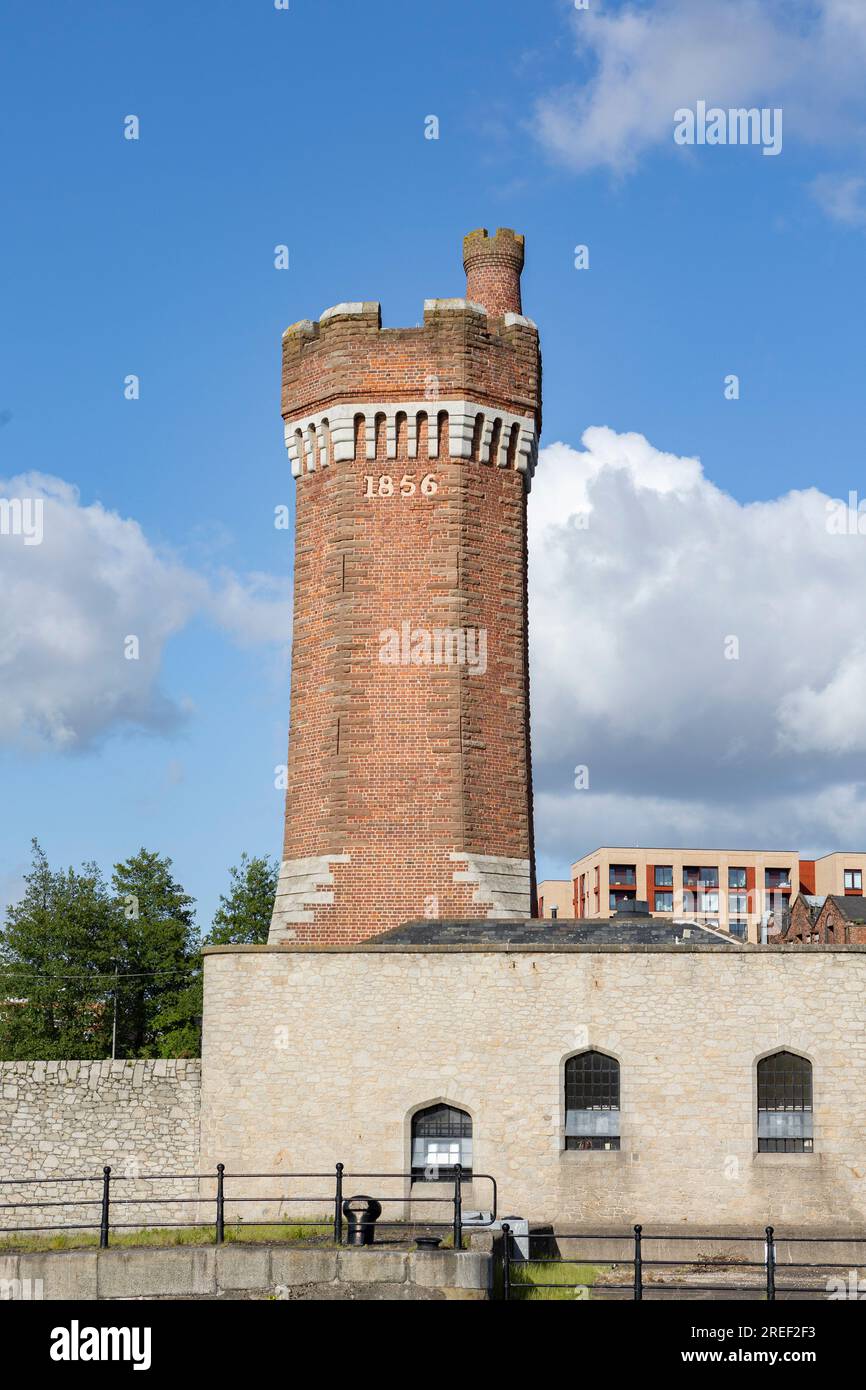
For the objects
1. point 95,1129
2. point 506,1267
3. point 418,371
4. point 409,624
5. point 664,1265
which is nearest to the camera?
point 506,1267

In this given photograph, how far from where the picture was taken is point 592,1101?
2320 centimetres

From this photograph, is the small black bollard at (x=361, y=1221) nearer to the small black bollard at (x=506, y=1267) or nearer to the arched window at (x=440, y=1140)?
the small black bollard at (x=506, y=1267)

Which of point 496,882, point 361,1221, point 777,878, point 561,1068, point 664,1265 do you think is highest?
point 777,878

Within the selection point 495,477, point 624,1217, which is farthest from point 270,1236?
point 495,477

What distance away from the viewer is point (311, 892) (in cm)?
2875

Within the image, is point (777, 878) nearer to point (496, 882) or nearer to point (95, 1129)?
point (496, 882)

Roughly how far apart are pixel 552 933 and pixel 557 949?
207 centimetres

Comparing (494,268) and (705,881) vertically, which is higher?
(494,268)

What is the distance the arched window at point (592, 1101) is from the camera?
2311cm

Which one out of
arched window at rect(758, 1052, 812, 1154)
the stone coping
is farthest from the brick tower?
arched window at rect(758, 1052, 812, 1154)

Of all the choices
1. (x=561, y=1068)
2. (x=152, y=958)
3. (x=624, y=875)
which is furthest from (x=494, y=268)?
(x=624, y=875)

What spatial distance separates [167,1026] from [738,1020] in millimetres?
40524

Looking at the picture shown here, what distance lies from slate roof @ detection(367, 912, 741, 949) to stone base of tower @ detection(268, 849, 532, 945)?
1.47m

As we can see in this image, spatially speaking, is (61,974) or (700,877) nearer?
(61,974)
